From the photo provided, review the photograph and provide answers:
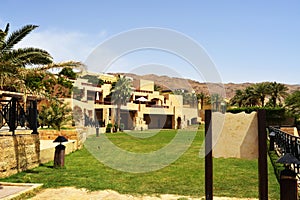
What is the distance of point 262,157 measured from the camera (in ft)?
17.7

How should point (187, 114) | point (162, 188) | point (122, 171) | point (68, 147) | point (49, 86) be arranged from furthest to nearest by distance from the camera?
point (187, 114), point (49, 86), point (68, 147), point (122, 171), point (162, 188)

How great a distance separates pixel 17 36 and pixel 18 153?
365 centimetres

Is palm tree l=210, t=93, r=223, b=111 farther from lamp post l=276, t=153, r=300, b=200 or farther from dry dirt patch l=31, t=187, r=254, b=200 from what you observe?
lamp post l=276, t=153, r=300, b=200

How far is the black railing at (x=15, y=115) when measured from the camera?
10116 millimetres

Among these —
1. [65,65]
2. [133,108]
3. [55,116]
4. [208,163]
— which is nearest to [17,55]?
[65,65]

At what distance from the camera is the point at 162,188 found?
798 centimetres

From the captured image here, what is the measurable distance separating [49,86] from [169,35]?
20.2 m

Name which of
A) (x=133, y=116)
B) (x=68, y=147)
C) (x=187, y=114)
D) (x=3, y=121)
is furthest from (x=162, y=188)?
(x=187, y=114)

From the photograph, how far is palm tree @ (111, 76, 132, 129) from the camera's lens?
143 feet

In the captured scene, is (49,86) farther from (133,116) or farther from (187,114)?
(187,114)

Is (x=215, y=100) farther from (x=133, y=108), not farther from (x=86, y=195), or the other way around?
(x=86, y=195)

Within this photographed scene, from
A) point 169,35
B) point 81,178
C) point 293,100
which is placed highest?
point 169,35

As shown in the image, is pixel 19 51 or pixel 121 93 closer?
pixel 19 51

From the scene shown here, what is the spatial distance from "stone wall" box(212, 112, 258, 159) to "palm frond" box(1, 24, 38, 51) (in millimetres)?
7117
